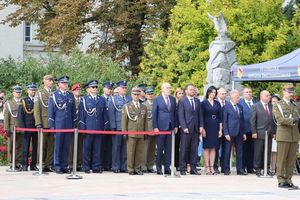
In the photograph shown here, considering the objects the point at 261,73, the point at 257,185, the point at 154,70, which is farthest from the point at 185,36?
the point at 257,185

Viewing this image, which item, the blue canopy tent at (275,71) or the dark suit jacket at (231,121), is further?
the blue canopy tent at (275,71)

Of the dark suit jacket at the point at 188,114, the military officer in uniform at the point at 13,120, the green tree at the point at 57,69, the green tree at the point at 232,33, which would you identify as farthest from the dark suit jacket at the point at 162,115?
the green tree at the point at 57,69

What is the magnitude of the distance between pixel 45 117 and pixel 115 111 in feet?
5.07

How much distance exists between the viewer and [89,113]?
861 inches

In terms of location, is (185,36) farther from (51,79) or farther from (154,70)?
(51,79)

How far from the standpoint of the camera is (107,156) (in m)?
22.6

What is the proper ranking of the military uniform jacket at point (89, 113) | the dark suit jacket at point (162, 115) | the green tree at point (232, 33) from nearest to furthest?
the dark suit jacket at point (162, 115) < the military uniform jacket at point (89, 113) < the green tree at point (232, 33)

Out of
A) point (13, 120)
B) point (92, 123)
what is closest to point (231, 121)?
point (92, 123)

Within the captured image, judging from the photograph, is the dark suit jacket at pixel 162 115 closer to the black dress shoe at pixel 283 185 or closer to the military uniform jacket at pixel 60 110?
the military uniform jacket at pixel 60 110

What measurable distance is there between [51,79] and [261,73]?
5.65m

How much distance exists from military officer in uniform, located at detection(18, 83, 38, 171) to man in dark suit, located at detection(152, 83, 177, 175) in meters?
2.69

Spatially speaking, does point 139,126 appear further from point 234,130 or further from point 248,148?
point 248,148

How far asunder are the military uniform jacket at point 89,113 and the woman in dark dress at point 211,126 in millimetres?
2247

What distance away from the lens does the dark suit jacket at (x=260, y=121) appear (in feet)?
73.0
